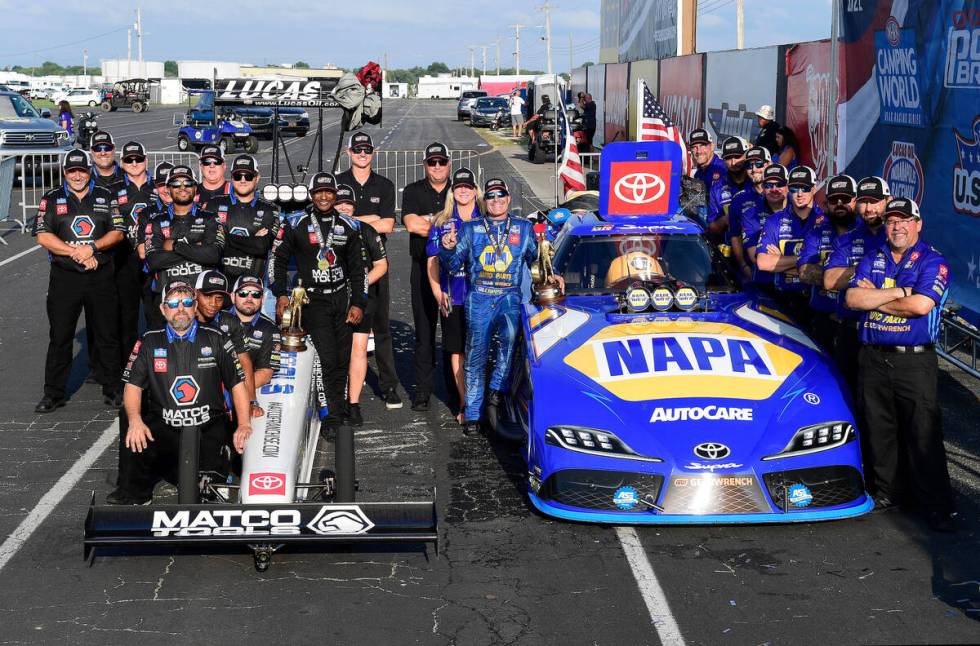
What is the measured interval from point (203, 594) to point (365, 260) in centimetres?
346

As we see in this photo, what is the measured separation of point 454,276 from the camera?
29.4 ft

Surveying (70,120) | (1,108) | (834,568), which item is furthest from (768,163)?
(70,120)

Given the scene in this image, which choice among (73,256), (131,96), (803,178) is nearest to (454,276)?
(803,178)

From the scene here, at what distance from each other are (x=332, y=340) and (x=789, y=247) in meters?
3.40

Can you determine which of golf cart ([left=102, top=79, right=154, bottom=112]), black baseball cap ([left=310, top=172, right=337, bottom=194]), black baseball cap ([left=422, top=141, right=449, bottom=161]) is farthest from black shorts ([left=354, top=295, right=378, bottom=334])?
golf cart ([left=102, top=79, right=154, bottom=112])

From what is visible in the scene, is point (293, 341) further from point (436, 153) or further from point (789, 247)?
point (789, 247)

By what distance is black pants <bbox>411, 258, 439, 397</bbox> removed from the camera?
31.4 ft

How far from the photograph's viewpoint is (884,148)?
11.1 m

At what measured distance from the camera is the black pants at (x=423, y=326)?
9.58 metres

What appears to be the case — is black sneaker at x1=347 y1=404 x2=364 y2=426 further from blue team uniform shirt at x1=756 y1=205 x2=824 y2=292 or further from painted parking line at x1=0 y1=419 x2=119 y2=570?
blue team uniform shirt at x1=756 y1=205 x2=824 y2=292

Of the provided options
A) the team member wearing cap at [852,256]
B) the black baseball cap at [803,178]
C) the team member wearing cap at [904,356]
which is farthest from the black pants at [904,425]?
the black baseball cap at [803,178]

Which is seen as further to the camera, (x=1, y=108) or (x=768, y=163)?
(x=1, y=108)

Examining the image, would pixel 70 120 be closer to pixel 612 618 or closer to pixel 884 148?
pixel 884 148

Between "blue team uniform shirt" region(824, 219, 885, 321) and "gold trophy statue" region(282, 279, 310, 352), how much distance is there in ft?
11.1
